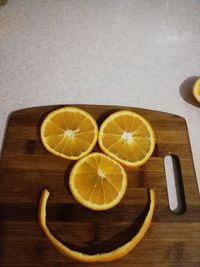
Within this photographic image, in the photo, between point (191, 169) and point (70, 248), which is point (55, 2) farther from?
point (70, 248)

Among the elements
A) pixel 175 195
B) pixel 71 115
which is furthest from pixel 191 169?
pixel 71 115

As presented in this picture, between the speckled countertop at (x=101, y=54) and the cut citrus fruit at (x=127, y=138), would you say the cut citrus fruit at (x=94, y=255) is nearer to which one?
the cut citrus fruit at (x=127, y=138)

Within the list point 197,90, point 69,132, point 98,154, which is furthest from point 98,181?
point 197,90

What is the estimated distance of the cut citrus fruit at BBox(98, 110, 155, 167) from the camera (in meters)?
0.80

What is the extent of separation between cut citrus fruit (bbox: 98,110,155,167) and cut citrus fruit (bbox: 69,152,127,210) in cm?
4

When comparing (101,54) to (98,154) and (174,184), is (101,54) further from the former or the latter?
(174,184)

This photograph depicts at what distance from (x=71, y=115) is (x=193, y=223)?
485 millimetres

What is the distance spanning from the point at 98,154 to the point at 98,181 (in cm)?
8

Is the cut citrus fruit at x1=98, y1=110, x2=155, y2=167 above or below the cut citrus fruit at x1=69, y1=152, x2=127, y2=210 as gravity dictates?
above

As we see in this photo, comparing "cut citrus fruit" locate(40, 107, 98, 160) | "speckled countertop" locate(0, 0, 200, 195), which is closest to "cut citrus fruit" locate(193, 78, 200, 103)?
"speckled countertop" locate(0, 0, 200, 195)

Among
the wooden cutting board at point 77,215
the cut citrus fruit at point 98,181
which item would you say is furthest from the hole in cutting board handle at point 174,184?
the cut citrus fruit at point 98,181

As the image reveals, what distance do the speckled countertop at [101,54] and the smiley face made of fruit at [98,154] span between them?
6.0 inches

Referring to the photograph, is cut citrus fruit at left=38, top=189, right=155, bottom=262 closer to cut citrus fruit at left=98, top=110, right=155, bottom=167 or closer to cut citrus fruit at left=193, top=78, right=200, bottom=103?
cut citrus fruit at left=98, top=110, right=155, bottom=167

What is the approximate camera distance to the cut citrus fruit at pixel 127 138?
2.64 ft
